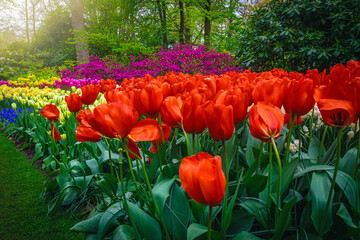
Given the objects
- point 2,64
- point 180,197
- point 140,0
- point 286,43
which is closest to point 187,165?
point 180,197

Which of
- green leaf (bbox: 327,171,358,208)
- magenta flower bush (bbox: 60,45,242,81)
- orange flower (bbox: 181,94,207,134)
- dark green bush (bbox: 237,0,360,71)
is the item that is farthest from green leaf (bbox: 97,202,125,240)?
magenta flower bush (bbox: 60,45,242,81)

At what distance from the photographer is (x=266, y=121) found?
0.77 m

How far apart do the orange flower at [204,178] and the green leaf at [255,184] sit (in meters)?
0.46

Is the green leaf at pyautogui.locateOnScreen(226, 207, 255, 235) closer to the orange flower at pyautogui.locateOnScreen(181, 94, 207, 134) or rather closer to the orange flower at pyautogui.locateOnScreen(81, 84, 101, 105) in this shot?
the orange flower at pyautogui.locateOnScreen(181, 94, 207, 134)

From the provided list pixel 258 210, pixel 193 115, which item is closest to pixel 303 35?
pixel 258 210

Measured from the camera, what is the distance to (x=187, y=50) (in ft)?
26.8

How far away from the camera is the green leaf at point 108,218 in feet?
4.05

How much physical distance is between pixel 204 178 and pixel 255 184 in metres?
0.54

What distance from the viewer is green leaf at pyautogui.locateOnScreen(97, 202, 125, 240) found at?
48.6 inches

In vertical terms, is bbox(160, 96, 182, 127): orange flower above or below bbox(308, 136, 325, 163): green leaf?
above

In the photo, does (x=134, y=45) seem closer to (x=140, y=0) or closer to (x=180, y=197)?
(x=140, y=0)

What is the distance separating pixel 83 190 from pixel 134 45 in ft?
31.6

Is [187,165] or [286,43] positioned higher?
[286,43]

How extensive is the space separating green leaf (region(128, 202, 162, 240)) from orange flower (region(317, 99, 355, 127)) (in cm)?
80
